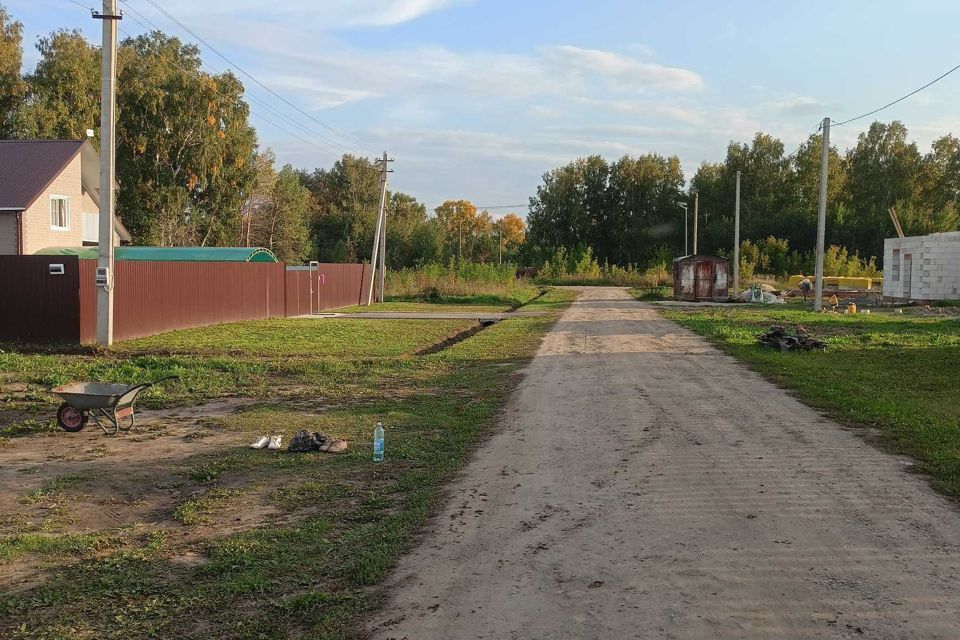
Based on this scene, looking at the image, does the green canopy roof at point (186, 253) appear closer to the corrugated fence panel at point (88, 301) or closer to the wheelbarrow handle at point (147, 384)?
the corrugated fence panel at point (88, 301)

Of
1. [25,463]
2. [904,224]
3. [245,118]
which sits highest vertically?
[245,118]

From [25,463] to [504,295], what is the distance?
3733cm

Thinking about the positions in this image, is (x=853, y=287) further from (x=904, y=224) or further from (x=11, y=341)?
(x=11, y=341)

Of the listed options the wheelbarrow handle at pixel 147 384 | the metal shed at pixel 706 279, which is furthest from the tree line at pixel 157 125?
the wheelbarrow handle at pixel 147 384

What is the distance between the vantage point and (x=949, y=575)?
4641 mm

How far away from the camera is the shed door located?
132ft

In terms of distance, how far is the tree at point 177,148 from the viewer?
46094 millimetres

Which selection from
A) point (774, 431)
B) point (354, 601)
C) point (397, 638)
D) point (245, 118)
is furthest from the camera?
point (245, 118)

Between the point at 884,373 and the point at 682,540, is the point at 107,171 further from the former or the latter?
the point at 884,373

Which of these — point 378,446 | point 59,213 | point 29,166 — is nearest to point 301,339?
point 378,446

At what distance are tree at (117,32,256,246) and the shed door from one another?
28937 millimetres

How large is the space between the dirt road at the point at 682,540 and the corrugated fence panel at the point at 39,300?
12.7m

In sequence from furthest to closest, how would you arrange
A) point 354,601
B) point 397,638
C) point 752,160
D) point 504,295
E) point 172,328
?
1. point 752,160
2. point 504,295
3. point 172,328
4. point 354,601
5. point 397,638

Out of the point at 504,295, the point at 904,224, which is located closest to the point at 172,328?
the point at 504,295
